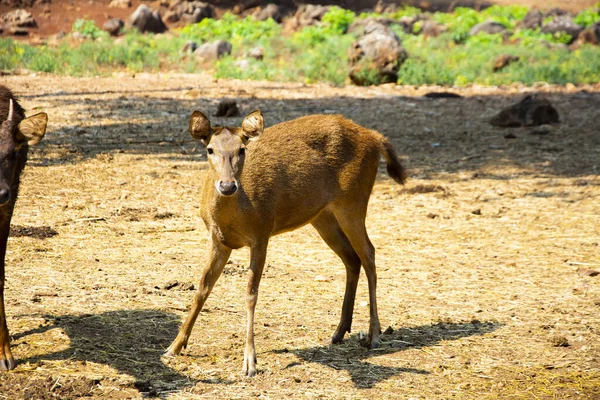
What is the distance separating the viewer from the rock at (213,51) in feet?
70.2

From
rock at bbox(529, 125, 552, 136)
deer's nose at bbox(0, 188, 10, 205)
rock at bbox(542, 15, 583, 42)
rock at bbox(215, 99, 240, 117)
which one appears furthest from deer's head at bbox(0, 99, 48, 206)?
rock at bbox(542, 15, 583, 42)

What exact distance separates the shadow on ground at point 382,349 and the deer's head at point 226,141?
1358 mm

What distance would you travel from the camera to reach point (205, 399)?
4.81 meters

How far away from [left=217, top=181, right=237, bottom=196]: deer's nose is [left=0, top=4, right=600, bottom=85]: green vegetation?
43.1 ft

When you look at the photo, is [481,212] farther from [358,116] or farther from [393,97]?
[393,97]

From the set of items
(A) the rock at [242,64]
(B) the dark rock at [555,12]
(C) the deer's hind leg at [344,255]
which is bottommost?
(B) the dark rock at [555,12]

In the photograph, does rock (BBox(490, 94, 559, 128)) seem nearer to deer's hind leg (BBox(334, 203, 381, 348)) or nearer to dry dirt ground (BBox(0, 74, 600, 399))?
dry dirt ground (BBox(0, 74, 600, 399))

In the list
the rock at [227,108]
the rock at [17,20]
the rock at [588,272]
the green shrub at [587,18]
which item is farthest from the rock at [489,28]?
the rock at [588,272]

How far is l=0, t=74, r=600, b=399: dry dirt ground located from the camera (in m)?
5.17

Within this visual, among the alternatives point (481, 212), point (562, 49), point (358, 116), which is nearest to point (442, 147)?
point (358, 116)

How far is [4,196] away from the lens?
4.71m

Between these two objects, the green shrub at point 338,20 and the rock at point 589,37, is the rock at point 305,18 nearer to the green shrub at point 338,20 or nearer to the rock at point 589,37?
the green shrub at point 338,20

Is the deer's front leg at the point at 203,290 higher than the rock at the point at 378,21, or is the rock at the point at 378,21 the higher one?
the deer's front leg at the point at 203,290

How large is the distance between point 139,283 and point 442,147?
6.93 meters
